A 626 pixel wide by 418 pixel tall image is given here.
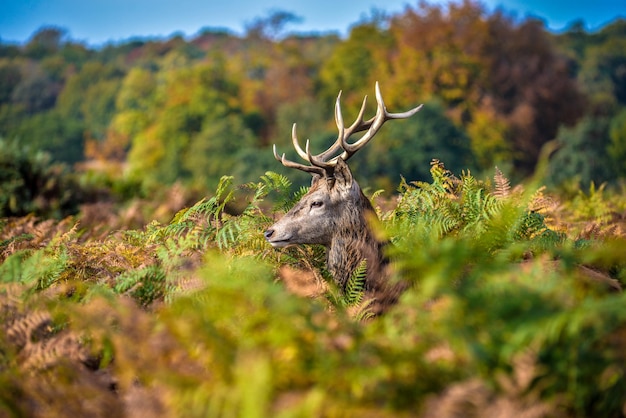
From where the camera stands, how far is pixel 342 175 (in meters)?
5.18

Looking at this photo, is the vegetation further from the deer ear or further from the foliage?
the deer ear

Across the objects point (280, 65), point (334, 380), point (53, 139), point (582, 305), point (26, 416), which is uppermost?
point (280, 65)

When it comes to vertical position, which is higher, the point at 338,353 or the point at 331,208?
the point at 331,208

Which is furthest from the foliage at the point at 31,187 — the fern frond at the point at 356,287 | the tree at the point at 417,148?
the tree at the point at 417,148

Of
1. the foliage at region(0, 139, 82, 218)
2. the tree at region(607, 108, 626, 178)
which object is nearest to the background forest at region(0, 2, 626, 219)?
the tree at region(607, 108, 626, 178)

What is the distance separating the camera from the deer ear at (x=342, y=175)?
16.9ft

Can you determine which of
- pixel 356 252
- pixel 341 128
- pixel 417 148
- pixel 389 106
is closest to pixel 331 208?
pixel 356 252

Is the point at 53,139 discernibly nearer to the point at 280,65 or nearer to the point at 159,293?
the point at 280,65

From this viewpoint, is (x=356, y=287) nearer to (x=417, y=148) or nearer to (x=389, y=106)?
(x=417, y=148)

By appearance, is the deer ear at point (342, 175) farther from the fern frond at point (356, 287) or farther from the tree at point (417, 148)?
the tree at point (417, 148)

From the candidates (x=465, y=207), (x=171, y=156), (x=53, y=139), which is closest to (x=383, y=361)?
(x=465, y=207)

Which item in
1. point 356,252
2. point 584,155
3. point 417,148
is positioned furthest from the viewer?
point 417,148

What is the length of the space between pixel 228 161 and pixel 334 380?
1829 inches

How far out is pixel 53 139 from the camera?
233 ft
